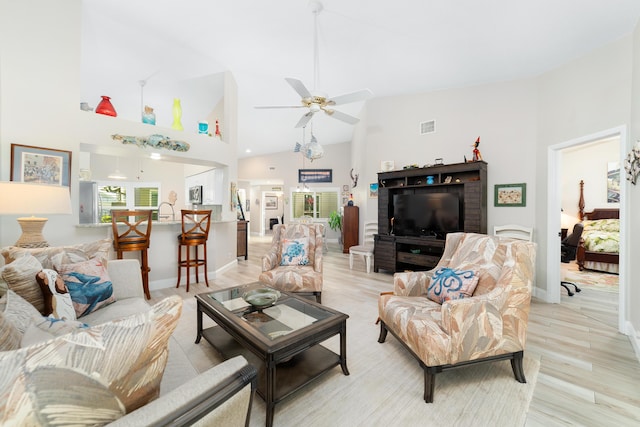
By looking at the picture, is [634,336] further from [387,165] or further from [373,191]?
[373,191]

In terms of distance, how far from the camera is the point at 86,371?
0.56 m

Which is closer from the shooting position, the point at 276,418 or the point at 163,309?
the point at 163,309

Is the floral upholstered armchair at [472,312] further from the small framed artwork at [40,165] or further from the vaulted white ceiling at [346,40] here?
the small framed artwork at [40,165]

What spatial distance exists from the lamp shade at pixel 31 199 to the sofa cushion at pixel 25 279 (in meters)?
0.51

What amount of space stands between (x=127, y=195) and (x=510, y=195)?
8.25m

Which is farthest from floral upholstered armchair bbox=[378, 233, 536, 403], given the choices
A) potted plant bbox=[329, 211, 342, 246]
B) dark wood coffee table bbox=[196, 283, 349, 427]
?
potted plant bbox=[329, 211, 342, 246]

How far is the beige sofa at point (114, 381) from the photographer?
488 millimetres

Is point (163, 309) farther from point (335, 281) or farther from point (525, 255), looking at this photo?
point (335, 281)

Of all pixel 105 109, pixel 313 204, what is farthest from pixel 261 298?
pixel 313 204

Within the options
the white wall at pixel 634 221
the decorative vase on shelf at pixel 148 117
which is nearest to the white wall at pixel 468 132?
the white wall at pixel 634 221

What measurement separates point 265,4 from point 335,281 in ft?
12.2

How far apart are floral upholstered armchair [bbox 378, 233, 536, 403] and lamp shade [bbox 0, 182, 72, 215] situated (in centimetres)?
259

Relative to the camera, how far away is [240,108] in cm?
566

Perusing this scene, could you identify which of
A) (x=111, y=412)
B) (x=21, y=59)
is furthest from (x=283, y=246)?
(x=21, y=59)
